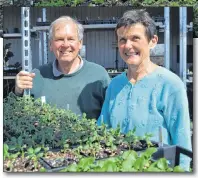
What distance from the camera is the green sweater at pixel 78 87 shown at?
318 centimetres

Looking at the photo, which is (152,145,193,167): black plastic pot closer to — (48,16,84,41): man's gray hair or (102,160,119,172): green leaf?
(102,160,119,172): green leaf

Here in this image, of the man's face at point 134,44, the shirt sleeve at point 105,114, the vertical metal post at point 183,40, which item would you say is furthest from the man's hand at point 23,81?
the vertical metal post at point 183,40

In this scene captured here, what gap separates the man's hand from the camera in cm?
315

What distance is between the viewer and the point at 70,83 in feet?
10.4

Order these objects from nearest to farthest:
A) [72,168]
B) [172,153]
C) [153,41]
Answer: [72,168]
[172,153]
[153,41]

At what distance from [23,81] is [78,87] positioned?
1.31 feet

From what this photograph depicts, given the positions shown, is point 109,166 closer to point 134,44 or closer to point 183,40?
point 134,44

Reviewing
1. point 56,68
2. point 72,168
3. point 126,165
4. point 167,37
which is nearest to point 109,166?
point 126,165

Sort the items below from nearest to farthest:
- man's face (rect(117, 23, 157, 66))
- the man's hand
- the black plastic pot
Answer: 1. the black plastic pot
2. man's face (rect(117, 23, 157, 66))
3. the man's hand

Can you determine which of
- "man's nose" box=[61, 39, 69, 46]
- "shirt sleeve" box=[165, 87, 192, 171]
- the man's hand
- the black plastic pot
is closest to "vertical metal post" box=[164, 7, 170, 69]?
"shirt sleeve" box=[165, 87, 192, 171]

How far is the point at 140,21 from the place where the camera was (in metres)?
3.04

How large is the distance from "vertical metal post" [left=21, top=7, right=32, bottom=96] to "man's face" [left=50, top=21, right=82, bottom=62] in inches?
7.0

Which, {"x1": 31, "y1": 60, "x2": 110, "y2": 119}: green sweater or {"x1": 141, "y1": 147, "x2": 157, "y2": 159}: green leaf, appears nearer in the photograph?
{"x1": 141, "y1": 147, "x2": 157, "y2": 159}: green leaf

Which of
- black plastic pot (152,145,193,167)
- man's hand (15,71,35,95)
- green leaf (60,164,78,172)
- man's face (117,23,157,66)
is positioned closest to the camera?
green leaf (60,164,78,172)
